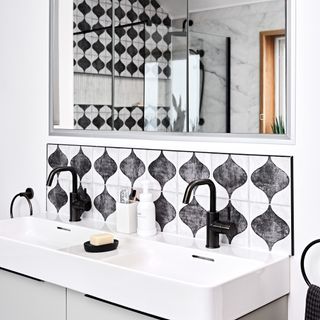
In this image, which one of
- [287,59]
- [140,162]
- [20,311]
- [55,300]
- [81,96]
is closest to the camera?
[287,59]

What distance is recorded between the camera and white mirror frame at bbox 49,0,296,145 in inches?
68.1

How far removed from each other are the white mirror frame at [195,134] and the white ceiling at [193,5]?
0.61ft

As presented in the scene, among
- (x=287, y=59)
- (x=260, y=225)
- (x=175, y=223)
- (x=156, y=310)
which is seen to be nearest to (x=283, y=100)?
(x=287, y=59)

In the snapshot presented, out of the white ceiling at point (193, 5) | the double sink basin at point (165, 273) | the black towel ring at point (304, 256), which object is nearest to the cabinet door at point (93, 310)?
the double sink basin at point (165, 273)

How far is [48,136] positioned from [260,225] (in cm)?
109

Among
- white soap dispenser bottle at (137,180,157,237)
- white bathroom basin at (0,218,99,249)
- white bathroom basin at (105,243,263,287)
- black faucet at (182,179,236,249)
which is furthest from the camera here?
white bathroom basin at (0,218,99,249)

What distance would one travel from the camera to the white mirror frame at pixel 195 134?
5.67ft

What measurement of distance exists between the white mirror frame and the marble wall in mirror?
20 mm

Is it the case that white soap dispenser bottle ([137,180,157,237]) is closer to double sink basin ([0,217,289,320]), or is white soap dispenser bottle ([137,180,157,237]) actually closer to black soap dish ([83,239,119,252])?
double sink basin ([0,217,289,320])

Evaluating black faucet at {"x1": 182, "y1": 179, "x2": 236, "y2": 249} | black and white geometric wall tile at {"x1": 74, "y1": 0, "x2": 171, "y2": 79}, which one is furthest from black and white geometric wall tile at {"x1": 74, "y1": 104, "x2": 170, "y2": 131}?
black faucet at {"x1": 182, "y1": 179, "x2": 236, "y2": 249}

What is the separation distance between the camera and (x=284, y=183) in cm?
176

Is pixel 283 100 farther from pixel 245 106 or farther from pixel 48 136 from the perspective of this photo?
pixel 48 136

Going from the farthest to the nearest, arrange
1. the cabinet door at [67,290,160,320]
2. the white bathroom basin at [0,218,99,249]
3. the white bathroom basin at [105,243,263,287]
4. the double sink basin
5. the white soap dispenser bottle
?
the white bathroom basin at [0,218,99,249] < the white soap dispenser bottle < the white bathroom basin at [105,243,263,287] < the cabinet door at [67,290,160,320] < the double sink basin

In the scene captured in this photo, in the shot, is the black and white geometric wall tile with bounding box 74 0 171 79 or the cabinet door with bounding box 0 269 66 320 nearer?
the cabinet door with bounding box 0 269 66 320
